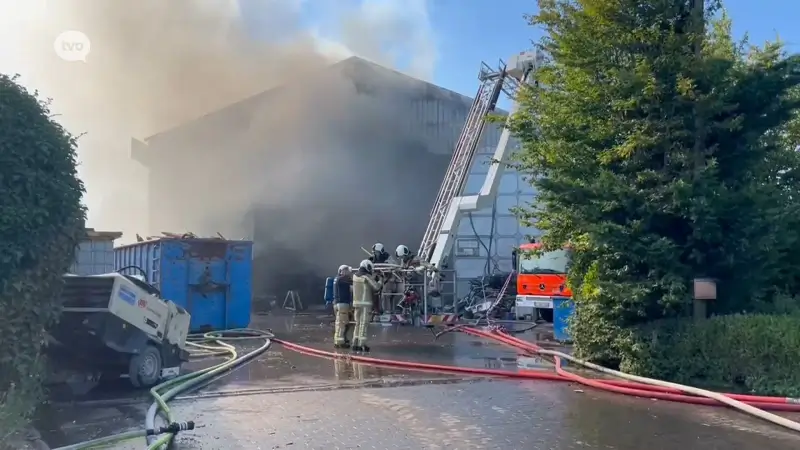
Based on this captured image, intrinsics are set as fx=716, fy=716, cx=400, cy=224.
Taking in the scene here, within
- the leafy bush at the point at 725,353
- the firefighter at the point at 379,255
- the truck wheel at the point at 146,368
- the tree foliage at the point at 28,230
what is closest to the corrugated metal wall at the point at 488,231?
the firefighter at the point at 379,255

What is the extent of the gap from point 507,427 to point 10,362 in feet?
13.1

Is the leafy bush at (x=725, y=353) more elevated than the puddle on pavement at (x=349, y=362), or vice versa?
the leafy bush at (x=725, y=353)

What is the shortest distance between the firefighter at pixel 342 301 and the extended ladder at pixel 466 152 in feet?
21.8

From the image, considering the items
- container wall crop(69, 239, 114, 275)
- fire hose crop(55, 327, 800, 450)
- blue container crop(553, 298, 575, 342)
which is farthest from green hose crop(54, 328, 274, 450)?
container wall crop(69, 239, 114, 275)

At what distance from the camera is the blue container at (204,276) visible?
14367 millimetres

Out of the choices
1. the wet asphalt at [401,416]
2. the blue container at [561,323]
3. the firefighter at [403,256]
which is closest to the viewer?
the wet asphalt at [401,416]

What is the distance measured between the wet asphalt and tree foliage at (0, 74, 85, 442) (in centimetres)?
106

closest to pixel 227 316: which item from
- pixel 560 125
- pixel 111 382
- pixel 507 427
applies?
pixel 111 382

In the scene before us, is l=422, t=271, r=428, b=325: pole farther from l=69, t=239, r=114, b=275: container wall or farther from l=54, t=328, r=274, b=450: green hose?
l=69, t=239, r=114, b=275: container wall

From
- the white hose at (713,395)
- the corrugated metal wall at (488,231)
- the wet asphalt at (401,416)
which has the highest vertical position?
the corrugated metal wall at (488,231)

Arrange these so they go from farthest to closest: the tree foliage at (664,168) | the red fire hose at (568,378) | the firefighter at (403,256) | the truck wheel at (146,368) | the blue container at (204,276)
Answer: the firefighter at (403,256) → the blue container at (204,276) → the tree foliage at (664,168) → the truck wheel at (146,368) → the red fire hose at (568,378)

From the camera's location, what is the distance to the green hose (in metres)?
5.29

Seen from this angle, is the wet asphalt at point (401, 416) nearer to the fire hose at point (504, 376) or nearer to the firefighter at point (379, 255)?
the fire hose at point (504, 376)

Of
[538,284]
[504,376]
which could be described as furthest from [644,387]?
[538,284]
